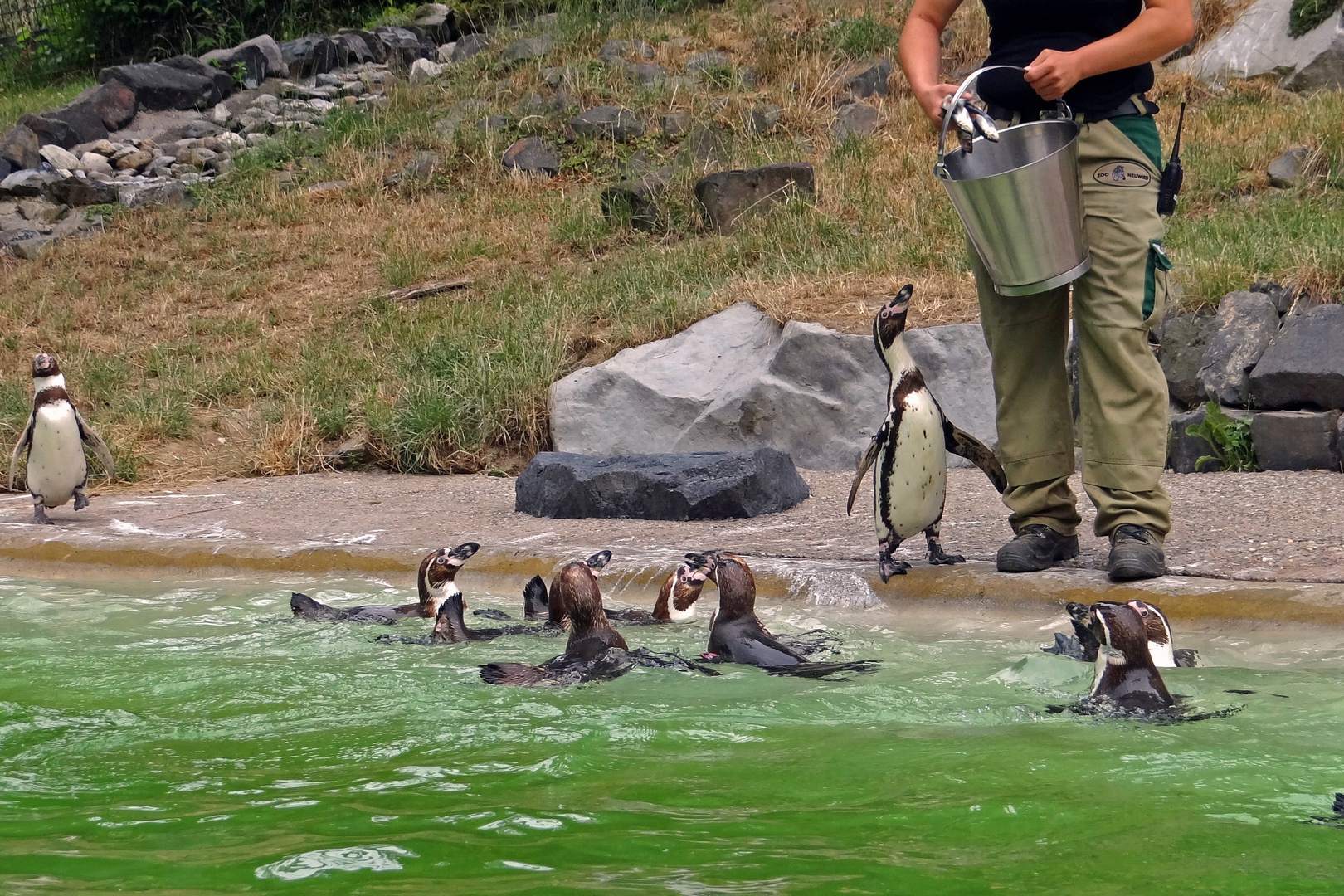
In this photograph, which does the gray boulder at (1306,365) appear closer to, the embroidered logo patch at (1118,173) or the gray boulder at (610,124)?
the embroidered logo patch at (1118,173)

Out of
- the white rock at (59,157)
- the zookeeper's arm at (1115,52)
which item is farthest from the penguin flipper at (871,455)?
the white rock at (59,157)

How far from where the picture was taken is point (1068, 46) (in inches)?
169

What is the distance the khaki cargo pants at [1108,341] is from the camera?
14.0 feet

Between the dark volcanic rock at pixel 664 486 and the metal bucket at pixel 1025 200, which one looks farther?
the dark volcanic rock at pixel 664 486

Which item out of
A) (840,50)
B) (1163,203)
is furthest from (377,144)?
(1163,203)

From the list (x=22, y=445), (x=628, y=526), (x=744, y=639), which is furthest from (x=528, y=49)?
(x=744, y=639)

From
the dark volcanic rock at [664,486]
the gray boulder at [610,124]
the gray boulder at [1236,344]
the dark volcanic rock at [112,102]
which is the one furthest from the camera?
the dark volcanic rock at [112,102]

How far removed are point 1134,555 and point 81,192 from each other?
1433cm

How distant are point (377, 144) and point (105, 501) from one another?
29.4 feet

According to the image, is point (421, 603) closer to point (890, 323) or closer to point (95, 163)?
point (890, 323)

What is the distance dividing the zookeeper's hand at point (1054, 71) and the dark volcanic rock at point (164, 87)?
16.3 m

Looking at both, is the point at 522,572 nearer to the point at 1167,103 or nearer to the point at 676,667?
the point at 676,667

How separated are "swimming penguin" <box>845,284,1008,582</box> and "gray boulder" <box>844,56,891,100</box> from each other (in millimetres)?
10006

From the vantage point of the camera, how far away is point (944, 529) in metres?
5.72
